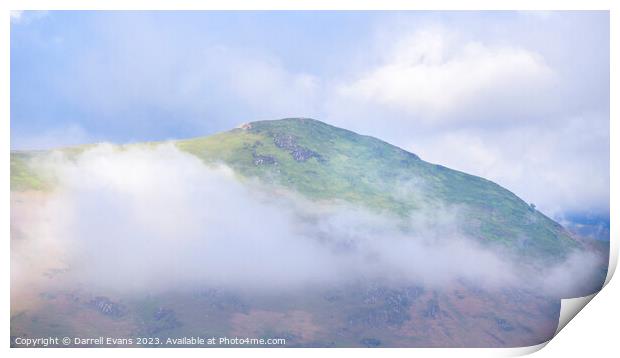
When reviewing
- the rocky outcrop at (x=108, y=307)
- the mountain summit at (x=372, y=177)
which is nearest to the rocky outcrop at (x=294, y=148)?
the mountain summit at (x=372, y=177)

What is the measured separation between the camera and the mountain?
48.4 metres

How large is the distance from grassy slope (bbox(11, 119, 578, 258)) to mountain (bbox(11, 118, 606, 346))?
0.38 feet

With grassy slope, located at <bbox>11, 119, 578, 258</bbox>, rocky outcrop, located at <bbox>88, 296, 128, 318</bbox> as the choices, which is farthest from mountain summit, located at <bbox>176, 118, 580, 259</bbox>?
rocky outcrop, located at <bbox>88, 296, 128, 318</bbox>

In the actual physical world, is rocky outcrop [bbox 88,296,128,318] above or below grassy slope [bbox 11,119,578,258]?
below

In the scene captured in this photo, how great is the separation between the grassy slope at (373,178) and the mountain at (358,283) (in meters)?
0.12

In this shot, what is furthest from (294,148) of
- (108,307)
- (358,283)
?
(108,307)

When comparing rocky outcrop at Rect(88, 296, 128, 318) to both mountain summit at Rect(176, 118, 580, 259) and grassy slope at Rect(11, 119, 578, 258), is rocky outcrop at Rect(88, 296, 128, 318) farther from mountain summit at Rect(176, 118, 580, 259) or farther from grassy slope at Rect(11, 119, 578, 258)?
grassy slope at Rect(11, 119, 578, 258)

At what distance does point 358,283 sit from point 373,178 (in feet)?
41.4

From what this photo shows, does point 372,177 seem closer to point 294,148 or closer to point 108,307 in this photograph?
point 294,148

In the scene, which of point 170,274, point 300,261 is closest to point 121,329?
point 170,274

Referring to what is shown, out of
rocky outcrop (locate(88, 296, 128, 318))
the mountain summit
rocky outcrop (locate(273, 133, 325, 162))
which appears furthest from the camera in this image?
rocky outcrop (locate(273, 133, 325, 162))

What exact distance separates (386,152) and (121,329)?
31.1m

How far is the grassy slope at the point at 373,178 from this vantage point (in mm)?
63188
